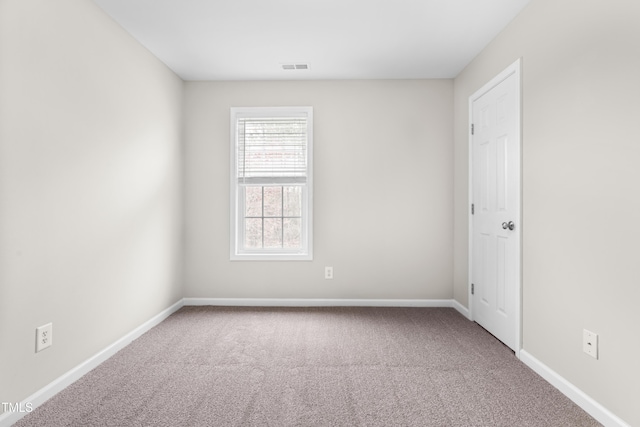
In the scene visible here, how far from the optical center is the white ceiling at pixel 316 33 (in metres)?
2.55

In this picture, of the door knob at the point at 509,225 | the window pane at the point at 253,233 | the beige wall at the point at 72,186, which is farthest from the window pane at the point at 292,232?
the door knob at the point at 509,225

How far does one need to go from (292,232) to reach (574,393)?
2.84 metres

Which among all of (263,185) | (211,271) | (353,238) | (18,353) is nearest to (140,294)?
(211,271)

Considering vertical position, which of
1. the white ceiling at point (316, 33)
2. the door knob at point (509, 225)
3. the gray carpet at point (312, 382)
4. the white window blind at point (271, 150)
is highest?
the white ceiling at point (316, 33)

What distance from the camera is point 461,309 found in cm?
373

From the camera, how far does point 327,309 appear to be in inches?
153

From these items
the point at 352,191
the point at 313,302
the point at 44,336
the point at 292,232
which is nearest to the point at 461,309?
the point at 313,302

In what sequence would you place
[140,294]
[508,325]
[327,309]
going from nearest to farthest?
[508,325], [140,294], [327,309]

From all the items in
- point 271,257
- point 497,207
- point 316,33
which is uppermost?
point 316,33

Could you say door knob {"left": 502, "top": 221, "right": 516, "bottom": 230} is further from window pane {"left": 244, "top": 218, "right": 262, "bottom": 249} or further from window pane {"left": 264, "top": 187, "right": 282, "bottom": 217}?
window pane {"left": 244, "top": 218, "right": 262, "bottom": 249}

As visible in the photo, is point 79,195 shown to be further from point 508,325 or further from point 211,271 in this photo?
point 508,325

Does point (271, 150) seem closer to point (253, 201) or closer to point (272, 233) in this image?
point (253, 201)

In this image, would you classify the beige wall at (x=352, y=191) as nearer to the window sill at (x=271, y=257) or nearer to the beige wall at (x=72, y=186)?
the window sill at (x=271, y=257)

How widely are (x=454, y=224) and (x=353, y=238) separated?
1.13m
